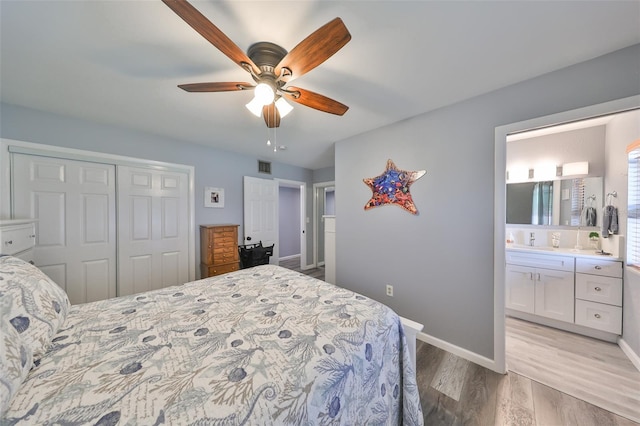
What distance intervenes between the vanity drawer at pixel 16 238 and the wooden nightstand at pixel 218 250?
1448 mm

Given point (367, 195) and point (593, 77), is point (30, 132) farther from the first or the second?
point (593, 77)

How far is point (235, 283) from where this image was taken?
1.66 meters

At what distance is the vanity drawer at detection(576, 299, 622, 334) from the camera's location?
2.00 meters

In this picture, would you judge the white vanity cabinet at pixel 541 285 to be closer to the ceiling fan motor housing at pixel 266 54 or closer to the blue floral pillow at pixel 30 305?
the ceiling fan motor housing at pixel 266 54

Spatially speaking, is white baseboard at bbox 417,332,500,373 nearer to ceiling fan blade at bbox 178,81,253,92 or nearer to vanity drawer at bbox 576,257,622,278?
vanity drawer at bbox 576,257,622,278

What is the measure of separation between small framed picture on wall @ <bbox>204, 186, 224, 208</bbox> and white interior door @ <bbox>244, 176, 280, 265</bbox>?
0.38m

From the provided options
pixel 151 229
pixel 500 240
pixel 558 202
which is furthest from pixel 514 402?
pixel 151 229

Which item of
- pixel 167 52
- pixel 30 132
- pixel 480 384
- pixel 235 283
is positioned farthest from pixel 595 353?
pixel 30 132

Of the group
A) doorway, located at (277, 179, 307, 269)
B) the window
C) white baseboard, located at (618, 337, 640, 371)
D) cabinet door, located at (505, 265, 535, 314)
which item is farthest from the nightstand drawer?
the window

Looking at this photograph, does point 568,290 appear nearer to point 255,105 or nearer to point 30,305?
point 255,105

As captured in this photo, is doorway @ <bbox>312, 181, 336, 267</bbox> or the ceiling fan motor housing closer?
the ceiling fan motor housing

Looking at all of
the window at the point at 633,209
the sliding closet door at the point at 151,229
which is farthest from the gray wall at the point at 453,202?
the sliding closet door at the point at 151,229

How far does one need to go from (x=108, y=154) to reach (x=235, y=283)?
7.43ft

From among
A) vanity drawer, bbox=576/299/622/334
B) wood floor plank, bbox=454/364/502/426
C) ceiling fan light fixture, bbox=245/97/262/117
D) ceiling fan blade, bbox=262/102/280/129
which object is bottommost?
wood floor plank, bbox=454/364/502/426
